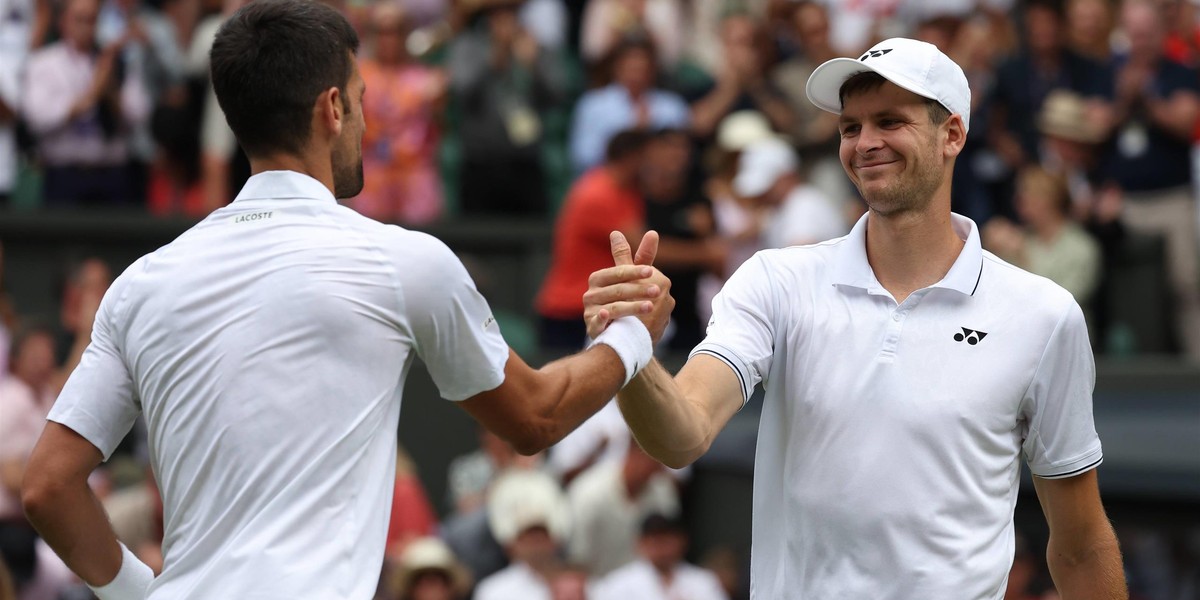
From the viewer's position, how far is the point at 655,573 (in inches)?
358

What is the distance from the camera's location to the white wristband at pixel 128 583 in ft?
13.0

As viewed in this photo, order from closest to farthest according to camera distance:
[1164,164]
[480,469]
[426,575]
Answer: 1. [426,575]
2. [480,469]
3. [1164,164]

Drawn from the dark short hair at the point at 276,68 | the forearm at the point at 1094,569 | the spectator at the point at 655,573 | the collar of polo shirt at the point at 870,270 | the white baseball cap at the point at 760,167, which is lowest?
the spectator at the point at 655,573

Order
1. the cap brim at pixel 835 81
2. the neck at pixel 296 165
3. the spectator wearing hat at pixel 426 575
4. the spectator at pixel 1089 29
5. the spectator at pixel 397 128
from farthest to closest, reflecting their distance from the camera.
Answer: the spectator at pixel 1089 29, the spectator at pixel 397 128, the spectator wearing hat at pixel 426 575, the cap brim at pixel 835 81, the neck at pixel 296 165

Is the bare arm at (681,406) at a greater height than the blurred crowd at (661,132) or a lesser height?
greater

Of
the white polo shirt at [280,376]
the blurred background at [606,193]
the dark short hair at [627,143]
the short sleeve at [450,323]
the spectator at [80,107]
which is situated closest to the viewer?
the white polo shirt at [280,376]

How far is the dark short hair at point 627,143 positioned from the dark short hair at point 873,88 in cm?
572

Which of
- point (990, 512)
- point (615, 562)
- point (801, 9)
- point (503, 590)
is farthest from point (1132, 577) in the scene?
point (990, 512)

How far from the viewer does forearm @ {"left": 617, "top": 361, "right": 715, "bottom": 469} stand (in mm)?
4062

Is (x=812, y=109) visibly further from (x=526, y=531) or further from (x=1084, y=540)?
Result: (x=1084, y=540)

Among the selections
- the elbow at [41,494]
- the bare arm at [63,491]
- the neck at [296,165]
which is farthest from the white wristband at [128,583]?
the neck at [296,165]

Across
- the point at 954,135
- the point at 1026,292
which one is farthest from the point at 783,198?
the point at 1026,292

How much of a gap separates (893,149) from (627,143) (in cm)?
586

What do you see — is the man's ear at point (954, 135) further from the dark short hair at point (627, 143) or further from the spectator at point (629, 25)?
the spectator at point (629, 25)
